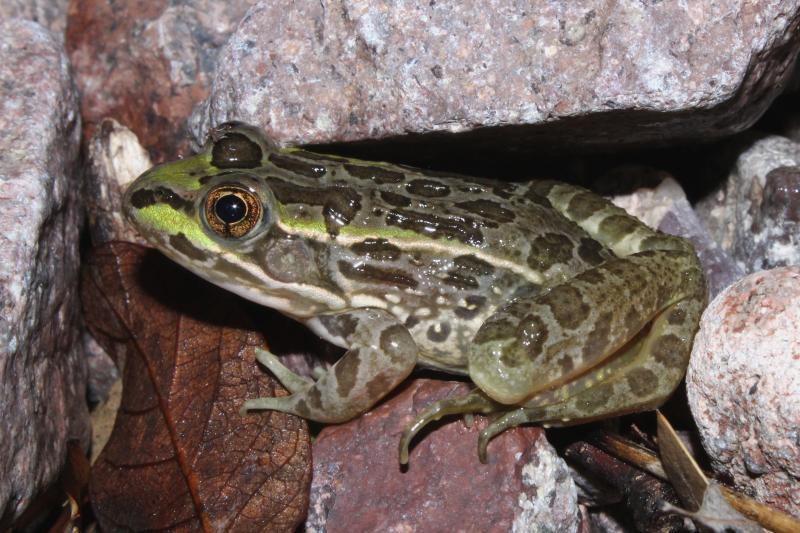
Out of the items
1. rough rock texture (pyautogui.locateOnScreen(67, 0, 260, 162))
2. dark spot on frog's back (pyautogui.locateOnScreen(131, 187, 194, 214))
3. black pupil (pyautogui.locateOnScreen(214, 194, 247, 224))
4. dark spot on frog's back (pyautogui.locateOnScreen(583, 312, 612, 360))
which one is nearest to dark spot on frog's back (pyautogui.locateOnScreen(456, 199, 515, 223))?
dark spot on frog's back (pyautogui.locateOnScreen(583, 312, 612, 360))

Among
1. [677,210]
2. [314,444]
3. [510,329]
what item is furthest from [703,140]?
[314,444]

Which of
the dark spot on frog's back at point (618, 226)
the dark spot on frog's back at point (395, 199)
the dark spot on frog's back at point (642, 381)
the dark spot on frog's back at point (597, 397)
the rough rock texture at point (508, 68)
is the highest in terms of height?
the rough rock texture at point (508, 68)

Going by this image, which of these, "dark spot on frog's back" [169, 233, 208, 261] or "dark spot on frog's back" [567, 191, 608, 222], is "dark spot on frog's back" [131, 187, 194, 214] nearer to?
"dark spot on frog's back" [169, 233, 208, 261]

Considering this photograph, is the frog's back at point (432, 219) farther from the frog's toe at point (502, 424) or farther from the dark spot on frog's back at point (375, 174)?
the frog's toe at point (502, 424)

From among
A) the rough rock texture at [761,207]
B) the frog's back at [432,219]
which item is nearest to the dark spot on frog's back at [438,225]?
the frog's back at [432,219]

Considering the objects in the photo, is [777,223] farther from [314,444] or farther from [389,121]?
[314,444]

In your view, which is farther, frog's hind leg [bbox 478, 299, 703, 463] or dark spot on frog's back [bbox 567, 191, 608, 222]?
dark spot on frog's back [bbox 567, 191, 608, 222]
